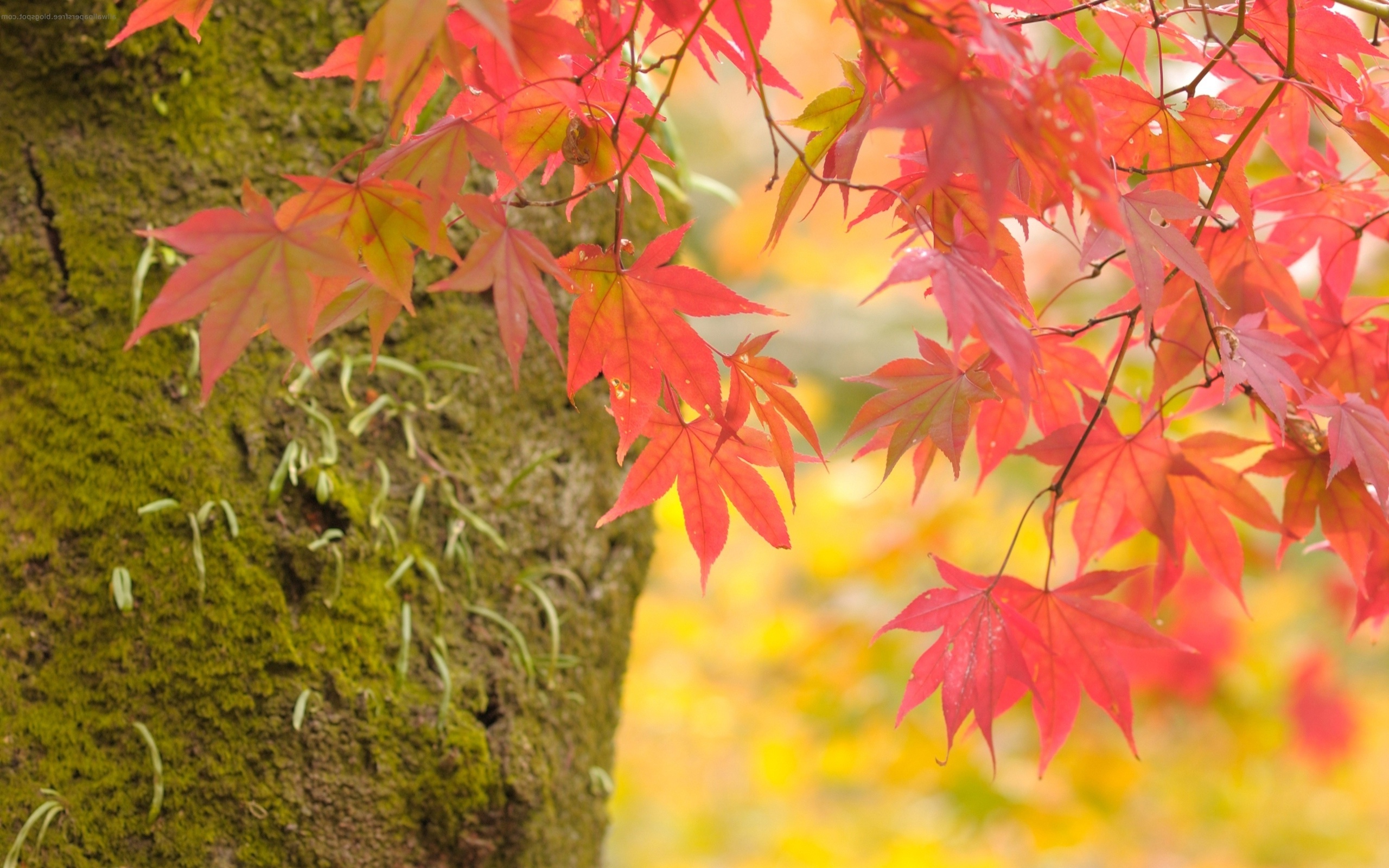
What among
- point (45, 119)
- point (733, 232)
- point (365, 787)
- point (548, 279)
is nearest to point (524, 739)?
point (365, 787)

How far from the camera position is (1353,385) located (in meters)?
0.79

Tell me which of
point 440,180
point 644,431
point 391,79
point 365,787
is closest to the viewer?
point 391,79

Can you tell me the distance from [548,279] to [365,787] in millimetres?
534

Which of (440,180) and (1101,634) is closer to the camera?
(440,180)

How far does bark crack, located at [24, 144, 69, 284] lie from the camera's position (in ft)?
2.70

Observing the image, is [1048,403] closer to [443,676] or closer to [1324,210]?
[1324,210]

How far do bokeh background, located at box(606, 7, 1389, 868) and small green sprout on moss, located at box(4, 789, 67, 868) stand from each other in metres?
1.37

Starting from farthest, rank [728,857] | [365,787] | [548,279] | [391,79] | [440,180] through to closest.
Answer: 1. [728,857]
2. [548,279]
3. [365,787]
4. [440,180]
5. [391,79]

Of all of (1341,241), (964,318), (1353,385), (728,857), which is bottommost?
(728,857)

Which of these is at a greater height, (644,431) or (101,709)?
(644,431)

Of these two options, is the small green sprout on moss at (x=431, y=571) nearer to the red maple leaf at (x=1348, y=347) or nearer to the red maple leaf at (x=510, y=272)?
the red maple leaf at (x=510, y=272)

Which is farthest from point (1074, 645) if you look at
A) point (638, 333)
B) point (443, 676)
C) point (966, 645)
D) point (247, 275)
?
point (247, 275)

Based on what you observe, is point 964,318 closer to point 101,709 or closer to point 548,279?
point 548,279

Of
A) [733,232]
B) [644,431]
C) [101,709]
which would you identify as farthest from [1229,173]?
[733,232]
